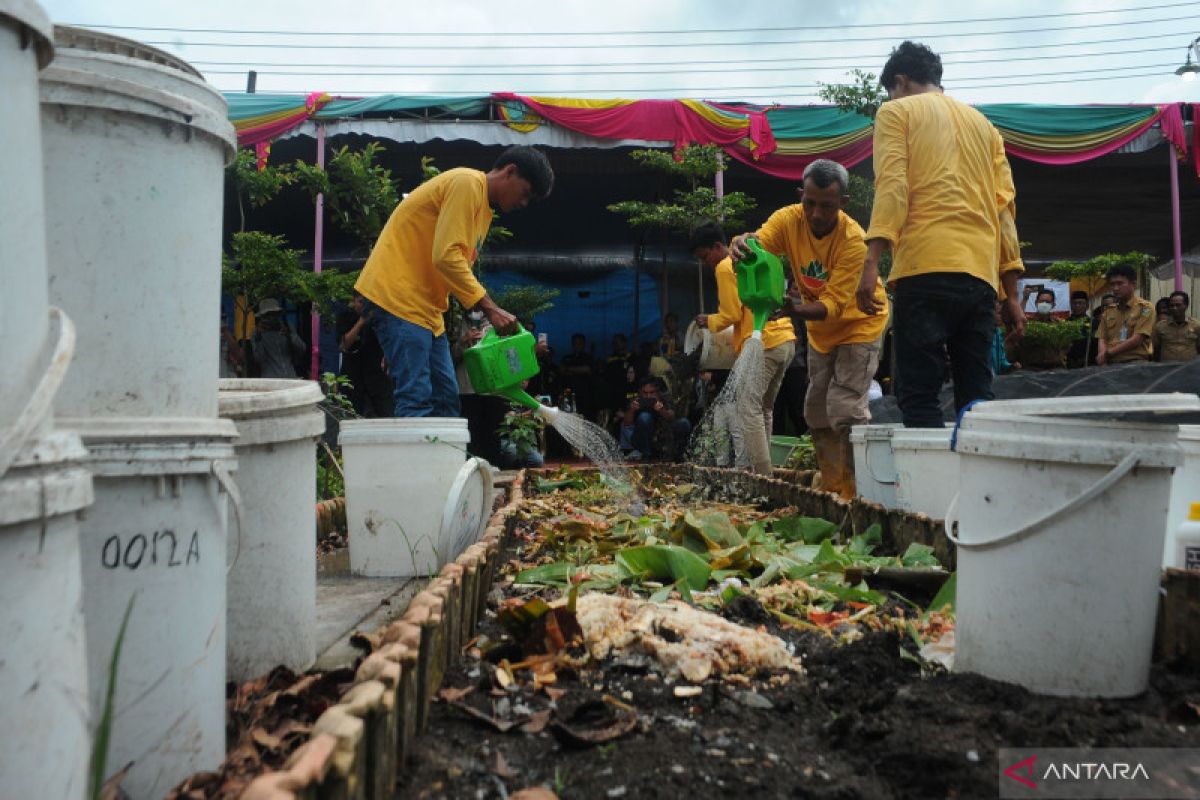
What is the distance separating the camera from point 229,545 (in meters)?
1.77

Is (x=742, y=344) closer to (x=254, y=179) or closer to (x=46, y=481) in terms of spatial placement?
(x=46, y=481)

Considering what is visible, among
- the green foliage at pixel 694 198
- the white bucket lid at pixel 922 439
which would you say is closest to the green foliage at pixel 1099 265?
the green foliage at pixel 694 198

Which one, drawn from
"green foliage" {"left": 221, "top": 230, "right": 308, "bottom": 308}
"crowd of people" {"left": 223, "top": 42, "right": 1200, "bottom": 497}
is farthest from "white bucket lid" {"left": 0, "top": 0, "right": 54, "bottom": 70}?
"green foliage" {"left": 221, "top": 230, "right": 308, "bottom": 308}

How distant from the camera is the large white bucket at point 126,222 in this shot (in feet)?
4.72

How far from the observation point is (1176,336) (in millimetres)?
9055

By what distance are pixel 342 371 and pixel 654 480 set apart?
4.13 m

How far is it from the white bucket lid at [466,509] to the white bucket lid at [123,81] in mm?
1662

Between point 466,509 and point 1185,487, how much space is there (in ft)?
7.58

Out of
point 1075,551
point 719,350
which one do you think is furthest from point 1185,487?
point 719,350

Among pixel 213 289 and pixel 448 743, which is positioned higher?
pixel 213 289

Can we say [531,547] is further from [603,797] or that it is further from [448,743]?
[603,797]

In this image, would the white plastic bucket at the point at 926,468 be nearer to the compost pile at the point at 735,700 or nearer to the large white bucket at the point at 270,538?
the compost pile at the point at 735,700

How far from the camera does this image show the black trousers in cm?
369

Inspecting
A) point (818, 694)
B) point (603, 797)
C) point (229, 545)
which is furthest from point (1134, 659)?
point (229, 545)
